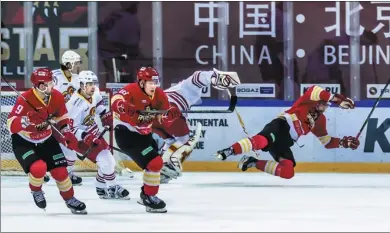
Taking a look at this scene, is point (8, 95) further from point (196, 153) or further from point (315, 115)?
point (315, 115)

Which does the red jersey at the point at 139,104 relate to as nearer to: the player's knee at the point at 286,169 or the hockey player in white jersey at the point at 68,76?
the hockey player in white jersey at the point at 68,76

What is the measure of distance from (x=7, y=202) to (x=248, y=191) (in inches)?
67.7

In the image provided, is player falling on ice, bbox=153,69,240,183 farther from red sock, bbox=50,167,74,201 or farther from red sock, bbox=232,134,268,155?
red sock, bbox=50,167,74,201

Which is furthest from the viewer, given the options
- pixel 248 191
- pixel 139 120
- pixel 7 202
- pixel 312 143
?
pixel 312 143

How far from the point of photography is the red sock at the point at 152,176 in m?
5.77

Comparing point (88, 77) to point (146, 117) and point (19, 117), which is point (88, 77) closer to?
point (146, 117)

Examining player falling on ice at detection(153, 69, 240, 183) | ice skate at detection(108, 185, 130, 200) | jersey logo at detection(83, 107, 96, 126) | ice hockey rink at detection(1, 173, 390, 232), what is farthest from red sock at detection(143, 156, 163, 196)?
player falling on ice at detection(153, 69, 240, 183)

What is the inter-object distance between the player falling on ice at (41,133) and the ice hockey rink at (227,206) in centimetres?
20

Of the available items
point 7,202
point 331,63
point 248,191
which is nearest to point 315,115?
point 248,191

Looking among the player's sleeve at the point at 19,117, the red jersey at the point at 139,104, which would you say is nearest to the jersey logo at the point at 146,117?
the red jersey at the point at 139,104

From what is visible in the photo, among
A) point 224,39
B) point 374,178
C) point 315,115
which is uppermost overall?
point 224,39

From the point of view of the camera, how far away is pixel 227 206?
6.25 m

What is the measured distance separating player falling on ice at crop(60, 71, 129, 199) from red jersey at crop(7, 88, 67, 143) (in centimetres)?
29

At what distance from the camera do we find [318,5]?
936cm
